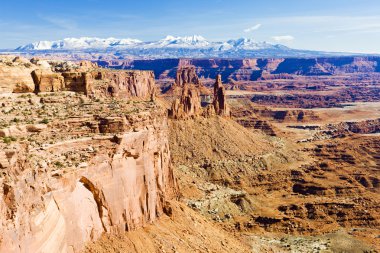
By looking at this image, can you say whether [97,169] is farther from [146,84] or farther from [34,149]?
[146,84]

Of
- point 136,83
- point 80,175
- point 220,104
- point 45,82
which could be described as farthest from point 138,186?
point 136,83

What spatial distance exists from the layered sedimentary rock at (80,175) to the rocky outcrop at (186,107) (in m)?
61.2

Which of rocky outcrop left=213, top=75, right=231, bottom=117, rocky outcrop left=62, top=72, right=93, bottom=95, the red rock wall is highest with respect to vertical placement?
rocky outcrop left=62, top=72, right=93, bottom=95

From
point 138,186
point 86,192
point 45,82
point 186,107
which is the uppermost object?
point 45,82

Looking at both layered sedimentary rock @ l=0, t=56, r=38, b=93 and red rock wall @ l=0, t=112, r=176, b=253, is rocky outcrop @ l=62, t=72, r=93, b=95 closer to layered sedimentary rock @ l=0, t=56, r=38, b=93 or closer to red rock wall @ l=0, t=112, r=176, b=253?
layered sedimentary rock @ l=0, t=56, r=38, b=93

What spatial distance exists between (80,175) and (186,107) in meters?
81.2

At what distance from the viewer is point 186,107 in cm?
11538

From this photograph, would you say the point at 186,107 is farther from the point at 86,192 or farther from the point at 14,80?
the point at 86,192

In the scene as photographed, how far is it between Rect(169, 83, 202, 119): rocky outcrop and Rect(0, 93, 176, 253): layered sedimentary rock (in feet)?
201

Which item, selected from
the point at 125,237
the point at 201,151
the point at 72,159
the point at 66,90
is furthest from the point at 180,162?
the point at 72,159

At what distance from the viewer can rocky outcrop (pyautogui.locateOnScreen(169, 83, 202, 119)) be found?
112 m

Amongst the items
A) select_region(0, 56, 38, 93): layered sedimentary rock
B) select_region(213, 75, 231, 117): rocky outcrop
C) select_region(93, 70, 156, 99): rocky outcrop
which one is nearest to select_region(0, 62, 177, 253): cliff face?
select_region(0, 56, 38, 93): layered sedimentary rock

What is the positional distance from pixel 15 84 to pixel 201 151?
205ft

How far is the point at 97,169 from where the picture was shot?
37062mm
